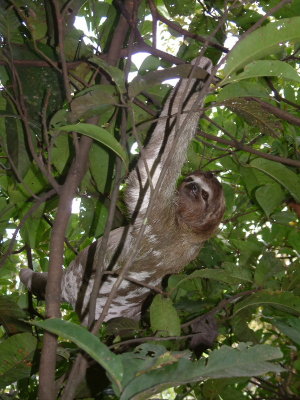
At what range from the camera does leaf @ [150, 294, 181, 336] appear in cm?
236

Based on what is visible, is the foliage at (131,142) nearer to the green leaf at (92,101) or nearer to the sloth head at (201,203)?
the green leaf at (92,101)

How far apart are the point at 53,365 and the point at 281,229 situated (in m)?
2.76

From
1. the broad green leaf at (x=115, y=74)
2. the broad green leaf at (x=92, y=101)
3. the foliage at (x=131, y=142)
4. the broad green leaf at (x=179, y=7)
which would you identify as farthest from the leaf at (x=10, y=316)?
the broad green leaf at (x=179, y=7)

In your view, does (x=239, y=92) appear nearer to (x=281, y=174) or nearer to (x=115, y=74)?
(x=115, y=74)

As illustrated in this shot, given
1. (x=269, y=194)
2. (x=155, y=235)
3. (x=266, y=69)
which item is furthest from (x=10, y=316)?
(x=266, y=69)

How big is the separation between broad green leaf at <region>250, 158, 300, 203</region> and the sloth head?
72 cm

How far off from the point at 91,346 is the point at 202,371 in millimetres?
293

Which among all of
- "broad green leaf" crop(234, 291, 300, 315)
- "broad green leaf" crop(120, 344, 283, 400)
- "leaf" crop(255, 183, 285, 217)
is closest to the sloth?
"leaf" crop(255, 183, 285, 217)

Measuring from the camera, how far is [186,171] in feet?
15.0

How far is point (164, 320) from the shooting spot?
7.78 ft

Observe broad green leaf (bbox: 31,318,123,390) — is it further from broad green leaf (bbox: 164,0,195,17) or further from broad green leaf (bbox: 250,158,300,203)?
broad green leaf (bbox: 164,0,195,17)

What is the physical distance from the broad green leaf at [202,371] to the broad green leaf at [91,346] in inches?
3.2

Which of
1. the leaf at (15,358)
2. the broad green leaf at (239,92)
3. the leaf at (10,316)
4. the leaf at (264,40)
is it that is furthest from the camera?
the leaf at (10,316)

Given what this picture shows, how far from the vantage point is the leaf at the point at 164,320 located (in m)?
2.36
